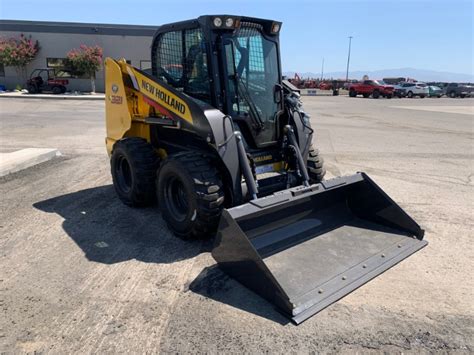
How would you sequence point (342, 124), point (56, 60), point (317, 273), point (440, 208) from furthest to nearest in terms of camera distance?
point (56, 60)
point (342, 124)
point (440, 208)
point (317, 273)

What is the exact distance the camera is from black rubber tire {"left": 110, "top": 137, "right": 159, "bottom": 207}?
521 cm

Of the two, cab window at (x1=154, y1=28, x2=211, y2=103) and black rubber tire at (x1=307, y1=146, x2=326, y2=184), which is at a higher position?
cab window at (x1=154, y1=28, x2=211, y2=103)

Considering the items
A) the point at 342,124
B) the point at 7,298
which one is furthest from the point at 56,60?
the point at 7,298

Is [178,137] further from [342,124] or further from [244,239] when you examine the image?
[342,124]

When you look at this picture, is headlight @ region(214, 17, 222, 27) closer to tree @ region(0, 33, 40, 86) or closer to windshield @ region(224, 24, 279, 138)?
windshield @ region(224, 24, 279, 138)

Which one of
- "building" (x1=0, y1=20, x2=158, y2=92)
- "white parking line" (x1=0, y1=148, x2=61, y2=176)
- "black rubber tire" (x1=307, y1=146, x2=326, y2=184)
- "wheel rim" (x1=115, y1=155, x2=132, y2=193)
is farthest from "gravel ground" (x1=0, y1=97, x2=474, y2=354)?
"building" (x1=0, y1=20, x2=158, y2=92)

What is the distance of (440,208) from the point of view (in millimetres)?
5742

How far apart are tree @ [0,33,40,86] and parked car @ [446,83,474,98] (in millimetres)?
40683

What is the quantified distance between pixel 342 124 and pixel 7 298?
1450 centimetres

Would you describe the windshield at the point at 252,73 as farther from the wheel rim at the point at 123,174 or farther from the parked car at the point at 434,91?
the parked car at the point at 434,91

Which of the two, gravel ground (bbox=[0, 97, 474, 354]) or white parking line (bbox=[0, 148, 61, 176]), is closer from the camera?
gravel ground (bbox=[0, 97, 474, 354])

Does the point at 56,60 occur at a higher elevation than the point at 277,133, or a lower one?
higher

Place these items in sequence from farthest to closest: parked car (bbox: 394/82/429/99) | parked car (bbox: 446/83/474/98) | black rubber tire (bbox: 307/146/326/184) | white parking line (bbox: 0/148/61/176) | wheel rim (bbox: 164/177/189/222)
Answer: parked car (bbox: 446/83/474/98), parked car (bbox: 394/82/429/99), white parking line (bbox: 0/148/61/176), black rubber tire (bbox: 307/146/326/184), wheel rim (bbox: 164/177/189/222)

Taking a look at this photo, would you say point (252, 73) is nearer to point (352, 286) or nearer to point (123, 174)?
point (123, 174)
